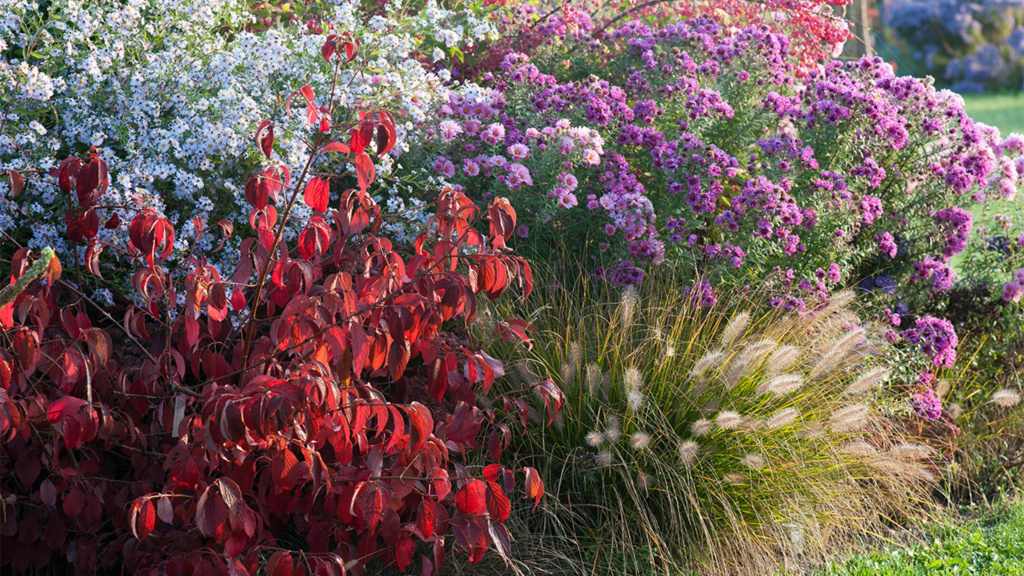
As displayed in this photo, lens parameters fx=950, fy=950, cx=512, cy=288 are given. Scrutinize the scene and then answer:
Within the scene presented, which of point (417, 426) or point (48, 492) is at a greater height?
point (417, 426)

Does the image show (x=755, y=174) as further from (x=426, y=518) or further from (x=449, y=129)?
(x=426, y=518)

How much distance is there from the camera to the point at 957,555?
12.8ft

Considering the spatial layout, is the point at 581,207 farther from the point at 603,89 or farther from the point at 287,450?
the point at 287,450

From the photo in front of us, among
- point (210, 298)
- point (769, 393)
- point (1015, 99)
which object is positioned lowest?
point (1015, 99)

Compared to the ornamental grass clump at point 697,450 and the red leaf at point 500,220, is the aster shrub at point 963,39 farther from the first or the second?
the red leaf at point 500,220

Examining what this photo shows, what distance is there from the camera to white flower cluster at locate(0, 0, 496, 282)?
3.53 meters

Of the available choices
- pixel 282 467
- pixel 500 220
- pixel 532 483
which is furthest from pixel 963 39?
pixel 282 467

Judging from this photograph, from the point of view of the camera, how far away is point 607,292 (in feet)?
13.7

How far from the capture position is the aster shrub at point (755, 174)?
4344 millimetres

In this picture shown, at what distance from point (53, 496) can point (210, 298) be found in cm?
71

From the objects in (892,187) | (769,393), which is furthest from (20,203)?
(892,187)

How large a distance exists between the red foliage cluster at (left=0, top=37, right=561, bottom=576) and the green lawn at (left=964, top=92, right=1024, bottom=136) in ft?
55.7

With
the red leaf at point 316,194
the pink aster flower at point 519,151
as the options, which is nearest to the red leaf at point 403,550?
the red leaf at point 316,194

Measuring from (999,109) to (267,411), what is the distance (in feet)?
73.3
